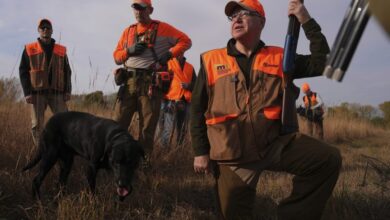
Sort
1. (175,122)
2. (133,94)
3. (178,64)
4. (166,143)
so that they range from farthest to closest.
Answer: (178,64)
(175,122)
(166,143)
(133,94)

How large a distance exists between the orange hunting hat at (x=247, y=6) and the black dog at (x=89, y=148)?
5.42 ft

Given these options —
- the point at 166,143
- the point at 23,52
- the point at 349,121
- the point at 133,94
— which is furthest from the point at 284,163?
the point at 349,121

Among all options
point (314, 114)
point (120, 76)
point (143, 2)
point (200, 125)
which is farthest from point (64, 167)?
point (314, 114)

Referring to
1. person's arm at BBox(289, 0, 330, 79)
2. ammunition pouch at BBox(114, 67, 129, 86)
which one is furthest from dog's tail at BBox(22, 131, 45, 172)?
person's arm at BBox(289, 0, 330, 79)

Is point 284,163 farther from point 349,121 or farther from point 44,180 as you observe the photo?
point 349,121

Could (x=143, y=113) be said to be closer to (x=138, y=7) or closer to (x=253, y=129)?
(x=138, y=7)

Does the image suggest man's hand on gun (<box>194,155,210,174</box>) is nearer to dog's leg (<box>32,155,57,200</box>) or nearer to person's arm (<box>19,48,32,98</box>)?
dog's leg (<box>32,155,57,200</box>)

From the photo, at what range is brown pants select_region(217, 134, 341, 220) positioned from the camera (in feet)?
10.5

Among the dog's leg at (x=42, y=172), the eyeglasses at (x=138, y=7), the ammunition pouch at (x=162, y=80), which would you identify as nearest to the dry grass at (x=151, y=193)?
the dog's leg at (x=42, y=172)

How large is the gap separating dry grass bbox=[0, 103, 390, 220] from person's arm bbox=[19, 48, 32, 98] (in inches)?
18.5

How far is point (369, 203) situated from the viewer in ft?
13.7

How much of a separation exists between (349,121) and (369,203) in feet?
47.0

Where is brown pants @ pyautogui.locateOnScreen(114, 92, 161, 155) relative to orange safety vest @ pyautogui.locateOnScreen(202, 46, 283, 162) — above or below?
below

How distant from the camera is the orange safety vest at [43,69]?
252 inches
